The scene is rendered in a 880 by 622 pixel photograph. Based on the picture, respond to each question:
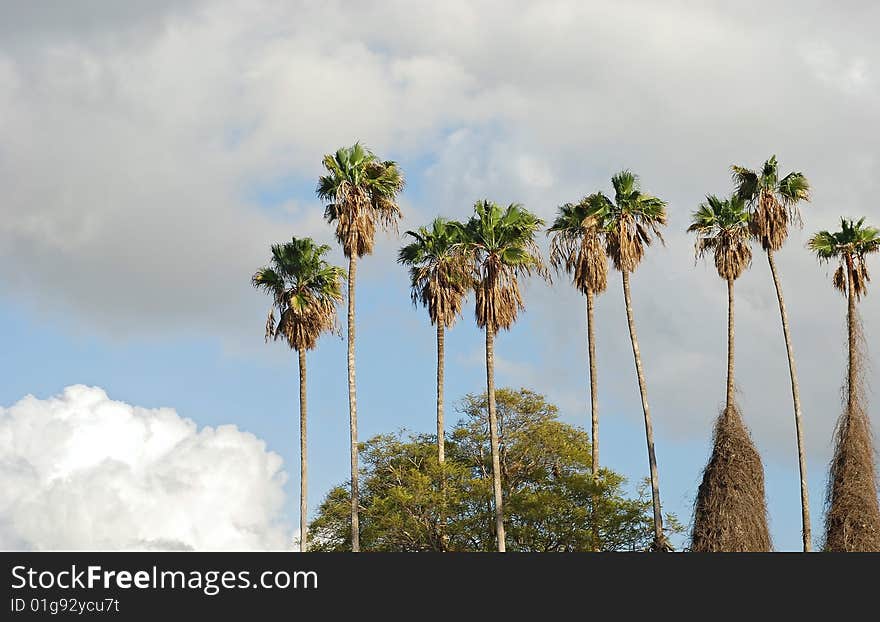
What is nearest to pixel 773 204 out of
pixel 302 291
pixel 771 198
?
pixel 771 198

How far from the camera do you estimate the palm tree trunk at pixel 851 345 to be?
60656 mm

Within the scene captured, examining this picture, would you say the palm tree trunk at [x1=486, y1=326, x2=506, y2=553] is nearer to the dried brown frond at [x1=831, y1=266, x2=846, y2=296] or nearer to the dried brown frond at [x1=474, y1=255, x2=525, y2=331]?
the dried brown frond at [x1=474, y1=255, x2=525, y2=331]

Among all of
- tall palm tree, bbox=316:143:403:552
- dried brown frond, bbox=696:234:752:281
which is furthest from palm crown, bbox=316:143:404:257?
dried brown frond, bbox=696:234:752:281

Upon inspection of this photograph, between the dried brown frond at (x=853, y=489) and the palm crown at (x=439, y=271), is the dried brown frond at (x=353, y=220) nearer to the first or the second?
the palm crown at (x=439, y=271)

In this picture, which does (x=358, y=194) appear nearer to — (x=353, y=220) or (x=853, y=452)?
(x=353, y=220)

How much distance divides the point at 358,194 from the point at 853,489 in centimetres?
2783

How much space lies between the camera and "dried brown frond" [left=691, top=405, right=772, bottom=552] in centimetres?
5612

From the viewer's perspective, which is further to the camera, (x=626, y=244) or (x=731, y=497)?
(x=626, y=244)

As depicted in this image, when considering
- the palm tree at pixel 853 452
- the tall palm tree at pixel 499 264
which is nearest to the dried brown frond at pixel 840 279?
the palm tree at pixel 853 452

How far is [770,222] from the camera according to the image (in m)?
61.2

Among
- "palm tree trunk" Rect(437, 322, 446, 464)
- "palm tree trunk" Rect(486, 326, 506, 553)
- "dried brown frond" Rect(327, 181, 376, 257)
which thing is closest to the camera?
"palm tree trunk" Rect(486, 326, 506, 553)

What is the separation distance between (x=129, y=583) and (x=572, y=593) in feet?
38.7

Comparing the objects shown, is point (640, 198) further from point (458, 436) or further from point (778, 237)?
point (458, 436)

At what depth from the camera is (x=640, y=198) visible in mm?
62594
